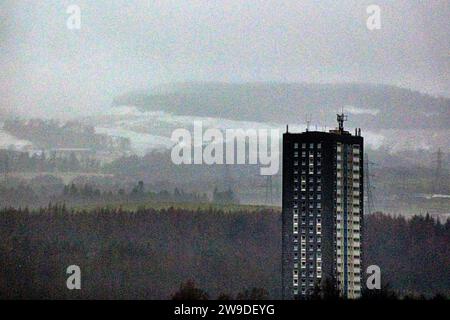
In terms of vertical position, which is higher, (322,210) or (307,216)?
(322,210)

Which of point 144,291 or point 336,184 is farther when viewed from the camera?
point 144,291

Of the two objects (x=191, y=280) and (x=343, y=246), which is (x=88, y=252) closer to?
(x=191, y=280)

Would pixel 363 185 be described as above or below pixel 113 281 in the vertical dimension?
above
